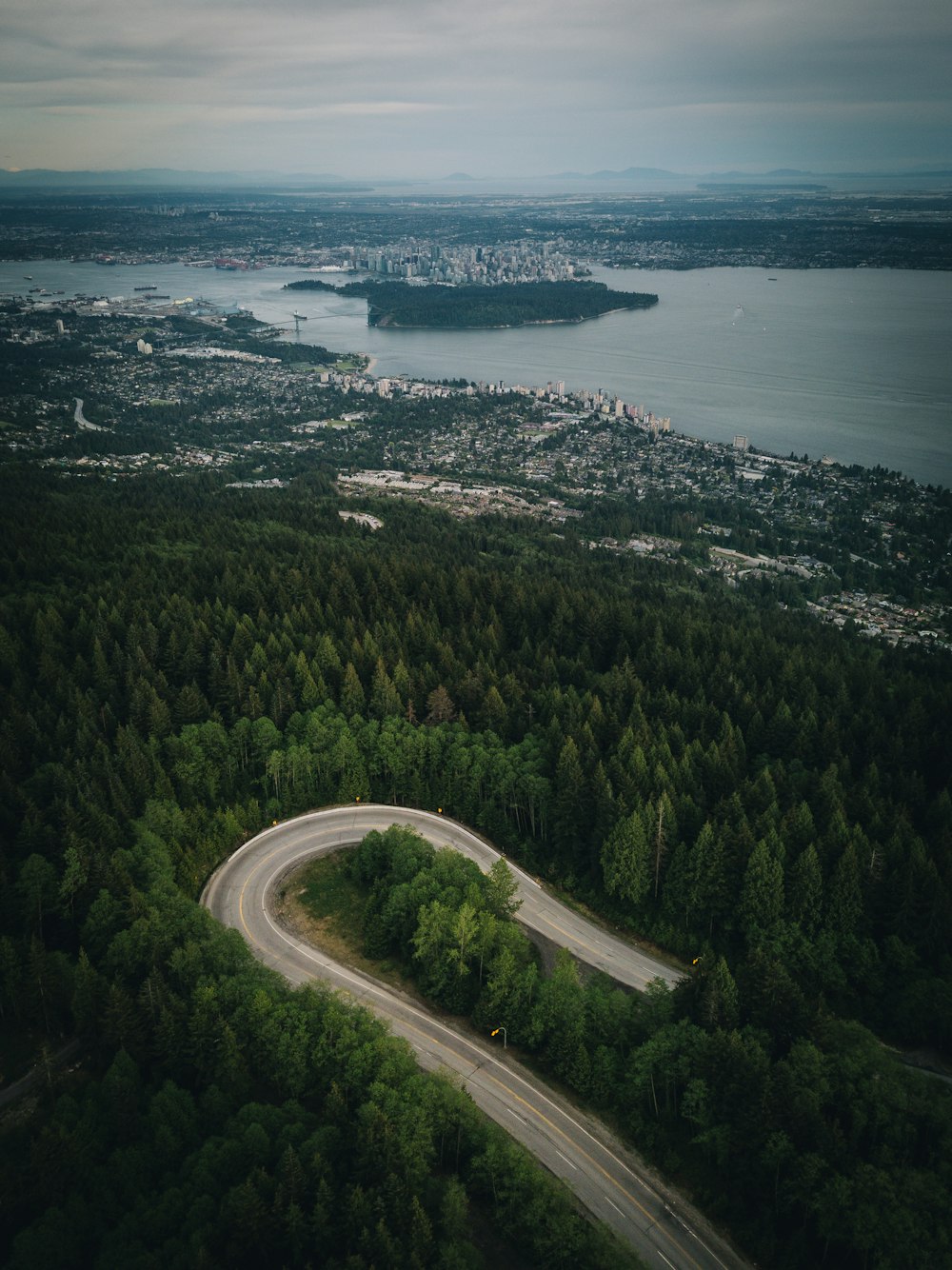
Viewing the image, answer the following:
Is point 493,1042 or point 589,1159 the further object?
point 493,1042

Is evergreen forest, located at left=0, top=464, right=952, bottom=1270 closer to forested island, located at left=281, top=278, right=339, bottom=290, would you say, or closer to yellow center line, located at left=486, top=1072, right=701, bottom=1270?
yellow center line, located at left=486, top=1072, right=701, bottom=1270

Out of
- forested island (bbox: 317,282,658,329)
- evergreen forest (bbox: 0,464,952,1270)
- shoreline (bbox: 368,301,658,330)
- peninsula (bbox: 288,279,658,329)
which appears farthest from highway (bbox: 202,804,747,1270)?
peninsula (bbox: 288,279,658,329)

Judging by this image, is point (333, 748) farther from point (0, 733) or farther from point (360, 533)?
point (360, 533)

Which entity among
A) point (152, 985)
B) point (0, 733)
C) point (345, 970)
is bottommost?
point (345, 970)

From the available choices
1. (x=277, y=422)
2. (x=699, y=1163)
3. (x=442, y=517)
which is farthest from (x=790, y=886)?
(x=277, y=422)

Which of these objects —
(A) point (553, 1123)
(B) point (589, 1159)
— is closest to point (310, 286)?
(A) point (553, 1123)

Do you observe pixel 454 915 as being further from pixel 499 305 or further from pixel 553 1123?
pixel 499 305
